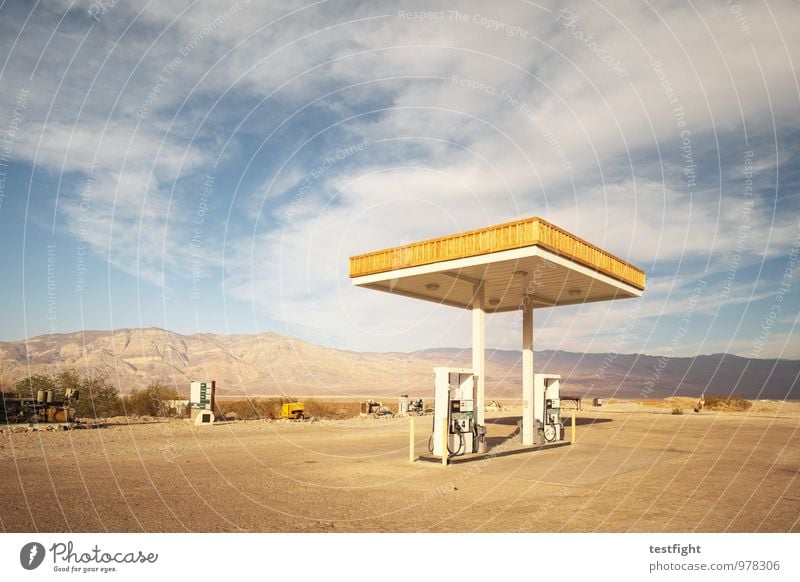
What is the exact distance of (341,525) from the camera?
9.05 m

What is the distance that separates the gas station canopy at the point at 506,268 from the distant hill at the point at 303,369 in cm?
8203

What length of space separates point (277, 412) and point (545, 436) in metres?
26.3

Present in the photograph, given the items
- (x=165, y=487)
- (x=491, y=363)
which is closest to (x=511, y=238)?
(x=165, y=487)

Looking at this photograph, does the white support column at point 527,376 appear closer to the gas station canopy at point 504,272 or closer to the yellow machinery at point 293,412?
the gas station canopy at point 504,272

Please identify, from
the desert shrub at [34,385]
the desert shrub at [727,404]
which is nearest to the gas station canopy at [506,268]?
the desert shrub at [34,385]

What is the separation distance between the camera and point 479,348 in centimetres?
2045

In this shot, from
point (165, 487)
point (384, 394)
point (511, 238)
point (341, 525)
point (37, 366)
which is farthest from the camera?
point (384, 394)

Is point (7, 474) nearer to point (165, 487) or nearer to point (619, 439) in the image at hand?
point (165, 487)

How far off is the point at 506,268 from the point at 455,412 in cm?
562

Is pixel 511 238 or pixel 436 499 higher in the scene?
pixel 511 238

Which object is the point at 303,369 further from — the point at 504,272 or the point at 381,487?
the point at 381,487

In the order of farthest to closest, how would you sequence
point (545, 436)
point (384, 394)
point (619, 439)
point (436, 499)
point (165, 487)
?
1. point (384, 394)
2. point (619, 439)
3. point (545, 436)
4. point (165, 487)
5. point (436, 499)

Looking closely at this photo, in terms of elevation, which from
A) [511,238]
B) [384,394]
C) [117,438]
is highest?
[511,238]

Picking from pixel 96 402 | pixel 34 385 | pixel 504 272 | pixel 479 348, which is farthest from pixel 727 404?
pixel 34 385
